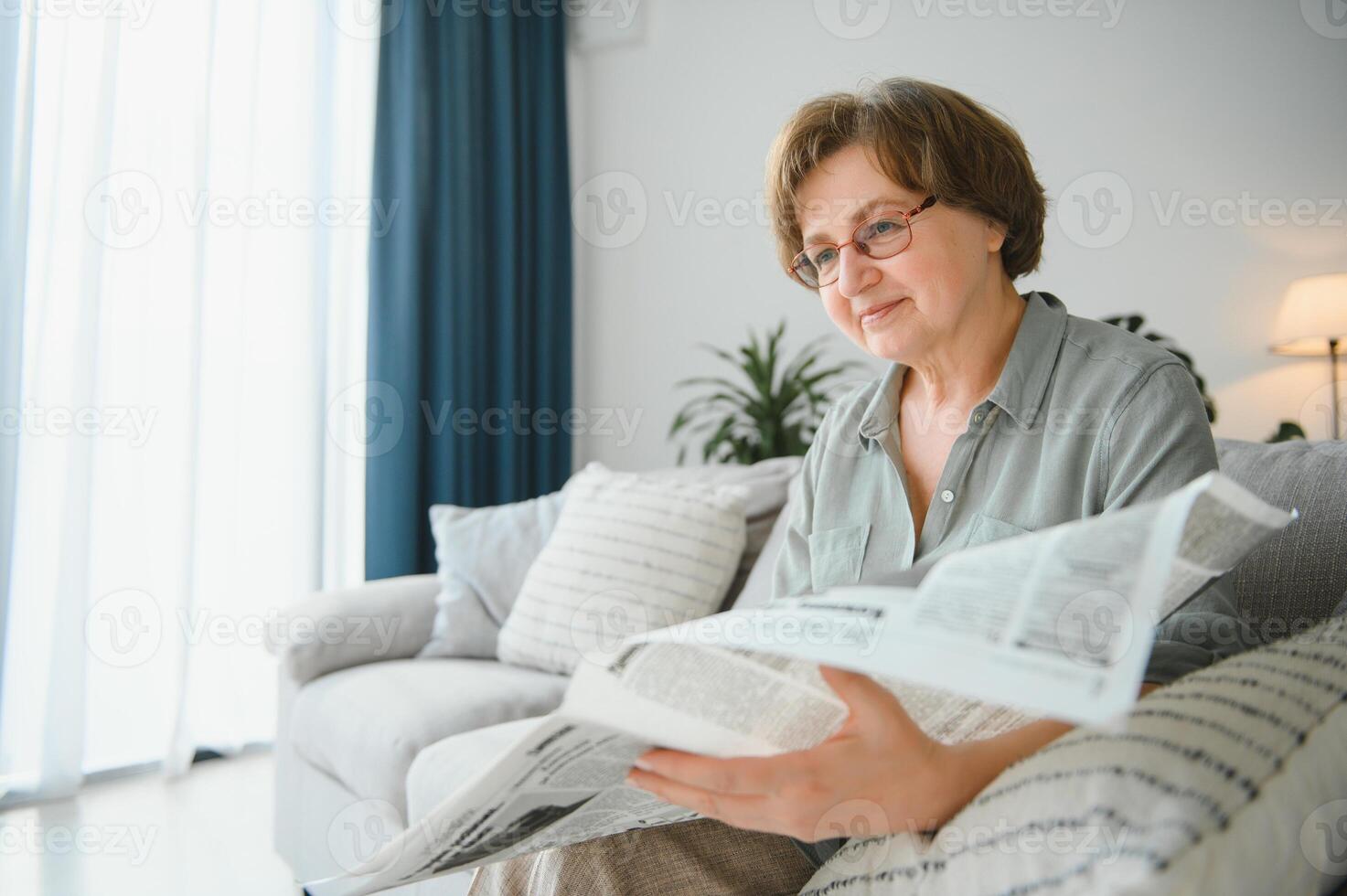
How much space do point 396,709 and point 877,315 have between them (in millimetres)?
1234

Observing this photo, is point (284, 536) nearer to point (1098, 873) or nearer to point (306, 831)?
point (306, 831)

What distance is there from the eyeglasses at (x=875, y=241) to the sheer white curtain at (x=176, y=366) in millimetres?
1737

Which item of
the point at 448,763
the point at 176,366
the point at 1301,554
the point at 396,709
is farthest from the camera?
the point at 176,366

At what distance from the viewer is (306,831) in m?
2.16

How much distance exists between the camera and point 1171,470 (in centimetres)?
92

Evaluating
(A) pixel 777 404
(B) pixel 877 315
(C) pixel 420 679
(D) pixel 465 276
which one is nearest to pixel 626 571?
(C) pixel 420 679

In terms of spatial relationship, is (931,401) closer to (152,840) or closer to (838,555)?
(838,555)

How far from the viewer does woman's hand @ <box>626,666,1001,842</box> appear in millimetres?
643

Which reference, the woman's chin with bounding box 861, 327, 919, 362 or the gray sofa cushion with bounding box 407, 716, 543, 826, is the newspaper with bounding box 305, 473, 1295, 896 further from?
the gray sofa cushion with bounding box 407, 716, 543, 826

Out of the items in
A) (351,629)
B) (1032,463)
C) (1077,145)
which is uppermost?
(1077,145)

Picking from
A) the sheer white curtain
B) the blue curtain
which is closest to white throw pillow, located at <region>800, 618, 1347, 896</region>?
the sheer white curtain

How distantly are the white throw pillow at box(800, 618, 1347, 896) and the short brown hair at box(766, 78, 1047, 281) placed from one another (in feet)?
2.33

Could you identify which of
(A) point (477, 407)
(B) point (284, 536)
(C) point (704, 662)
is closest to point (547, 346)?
(A) point (477, 407)

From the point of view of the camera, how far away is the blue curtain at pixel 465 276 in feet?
11.3
